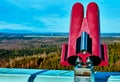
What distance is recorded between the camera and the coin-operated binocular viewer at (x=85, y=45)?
1590 mm

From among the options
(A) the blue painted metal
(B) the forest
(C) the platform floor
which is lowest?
(C) the platform floor

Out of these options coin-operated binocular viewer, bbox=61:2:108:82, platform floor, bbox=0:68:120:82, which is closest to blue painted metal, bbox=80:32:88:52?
coin-operated binocular viewer, bbox=61:2:108:82

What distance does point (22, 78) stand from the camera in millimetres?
2260

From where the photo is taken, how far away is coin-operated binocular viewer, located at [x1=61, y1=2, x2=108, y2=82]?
1.59 metres

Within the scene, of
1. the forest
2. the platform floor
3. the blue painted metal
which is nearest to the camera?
the blue painted metal

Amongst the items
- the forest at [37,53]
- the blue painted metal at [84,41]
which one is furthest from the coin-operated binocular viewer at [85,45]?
the forest at [37,53]

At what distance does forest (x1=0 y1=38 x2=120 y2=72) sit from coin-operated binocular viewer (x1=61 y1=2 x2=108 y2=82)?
5.16ft

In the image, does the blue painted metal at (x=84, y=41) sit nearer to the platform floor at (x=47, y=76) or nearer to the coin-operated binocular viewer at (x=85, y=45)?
the coin-operated binocular viewer at (x=85, y=45)

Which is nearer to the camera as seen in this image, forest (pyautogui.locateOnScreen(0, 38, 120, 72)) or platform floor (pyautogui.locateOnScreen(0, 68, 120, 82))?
platform floor (pyautogui.locateOnScreen(0, 68, 120, 82))

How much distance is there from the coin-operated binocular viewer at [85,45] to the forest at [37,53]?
1.57 metres

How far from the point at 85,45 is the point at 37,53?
2.03 meters

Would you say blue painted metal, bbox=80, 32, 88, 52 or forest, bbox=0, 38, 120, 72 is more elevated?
blue painted metal, bbox=80, 32, 88, 52

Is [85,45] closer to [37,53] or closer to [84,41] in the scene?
[84,41]

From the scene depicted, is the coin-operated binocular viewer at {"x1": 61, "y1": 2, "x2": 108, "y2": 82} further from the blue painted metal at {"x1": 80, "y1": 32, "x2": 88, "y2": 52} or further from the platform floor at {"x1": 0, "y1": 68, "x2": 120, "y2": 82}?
the platform floor at {"x1": 0, "y1": 68, "x2": 120, "y2": 82}
